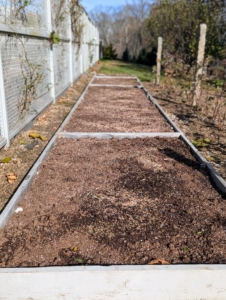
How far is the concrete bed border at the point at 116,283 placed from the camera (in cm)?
192

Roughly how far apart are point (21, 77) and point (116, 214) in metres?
3.24

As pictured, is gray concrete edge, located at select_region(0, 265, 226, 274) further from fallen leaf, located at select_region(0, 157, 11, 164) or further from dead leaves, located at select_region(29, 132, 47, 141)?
dead leaves, located at select_region(29, 132, 47, 141)

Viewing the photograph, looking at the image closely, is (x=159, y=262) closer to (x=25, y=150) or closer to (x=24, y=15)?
(x=25, y=150)

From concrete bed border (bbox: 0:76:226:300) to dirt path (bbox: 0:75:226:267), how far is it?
6.4 inches

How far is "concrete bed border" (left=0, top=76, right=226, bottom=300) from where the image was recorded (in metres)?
1.92

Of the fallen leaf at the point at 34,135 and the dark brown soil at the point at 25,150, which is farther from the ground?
the fallen leaf at the point at 34,135

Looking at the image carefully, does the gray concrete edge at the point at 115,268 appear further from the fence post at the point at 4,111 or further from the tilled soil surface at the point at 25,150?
the fence post at the point at 4,111

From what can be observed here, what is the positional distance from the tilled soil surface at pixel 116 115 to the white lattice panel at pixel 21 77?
29.6 inches

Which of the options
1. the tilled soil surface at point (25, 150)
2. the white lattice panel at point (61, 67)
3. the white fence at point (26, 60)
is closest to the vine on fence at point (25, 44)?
the white fence at point (26, 60)

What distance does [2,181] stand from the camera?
3.35 meters

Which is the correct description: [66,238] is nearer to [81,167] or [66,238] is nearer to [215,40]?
[81,167]

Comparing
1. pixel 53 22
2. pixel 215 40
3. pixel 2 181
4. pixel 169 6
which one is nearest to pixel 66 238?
pixel 2 181

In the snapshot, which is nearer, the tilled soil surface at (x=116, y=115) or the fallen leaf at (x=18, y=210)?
the fallen leaf at (x=18, y=210)

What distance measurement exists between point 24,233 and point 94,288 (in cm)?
78
